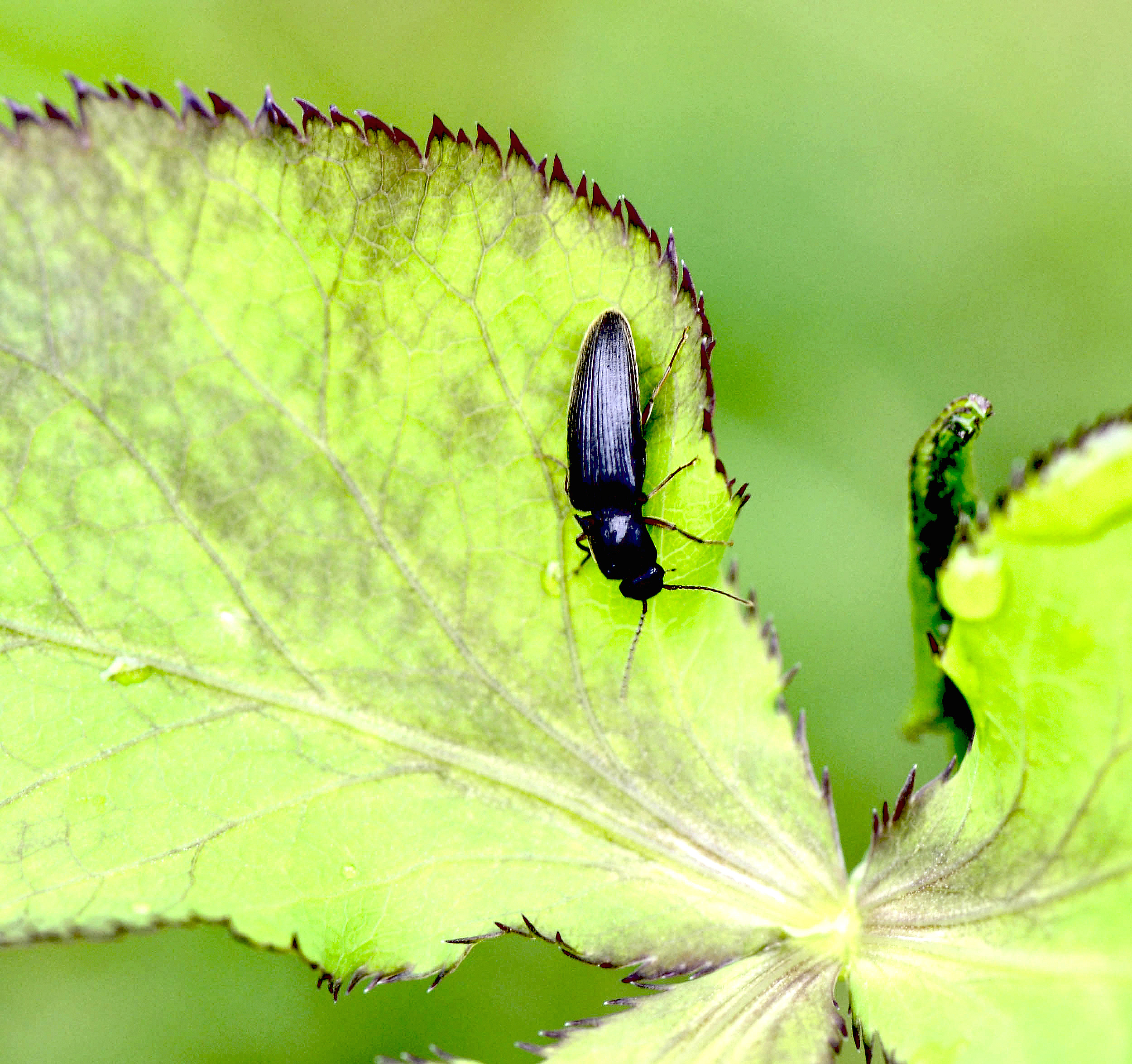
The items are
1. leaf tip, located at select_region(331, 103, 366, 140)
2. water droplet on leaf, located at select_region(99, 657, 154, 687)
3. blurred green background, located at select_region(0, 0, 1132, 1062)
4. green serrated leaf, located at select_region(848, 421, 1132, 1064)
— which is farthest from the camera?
blurred green background, located at select_region(0, 0, 1132, 1062)

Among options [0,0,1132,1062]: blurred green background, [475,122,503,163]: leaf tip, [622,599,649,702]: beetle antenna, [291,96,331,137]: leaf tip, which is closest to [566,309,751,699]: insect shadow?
[622,599,649,702]: beetle antenna

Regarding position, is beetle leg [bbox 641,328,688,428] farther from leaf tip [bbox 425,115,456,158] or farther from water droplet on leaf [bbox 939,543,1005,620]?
water droplet on leaf [bbox 939,543,1005,620]

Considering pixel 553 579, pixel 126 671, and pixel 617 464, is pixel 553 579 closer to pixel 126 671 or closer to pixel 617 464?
pixel 617 464

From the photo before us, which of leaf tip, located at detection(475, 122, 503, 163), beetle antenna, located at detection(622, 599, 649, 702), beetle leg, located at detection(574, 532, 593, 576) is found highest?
leaf tip, located at detection(475, 122, 503, 163)

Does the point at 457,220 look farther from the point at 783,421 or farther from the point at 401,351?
the point at 783,421

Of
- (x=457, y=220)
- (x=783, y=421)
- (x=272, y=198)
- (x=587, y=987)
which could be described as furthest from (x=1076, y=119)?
(x=587, y=987)

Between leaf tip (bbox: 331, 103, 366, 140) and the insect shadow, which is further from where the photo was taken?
the insect shadow
